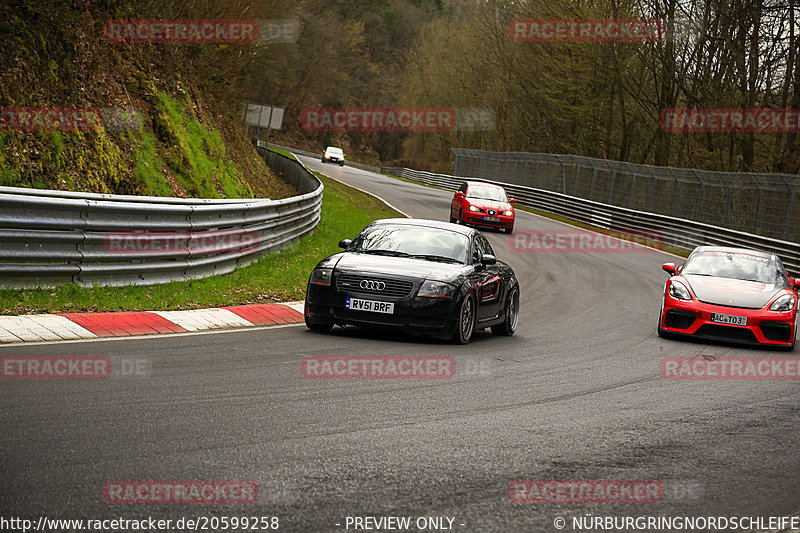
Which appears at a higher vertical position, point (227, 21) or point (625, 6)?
point (625, 6)

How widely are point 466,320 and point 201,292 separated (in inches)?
145

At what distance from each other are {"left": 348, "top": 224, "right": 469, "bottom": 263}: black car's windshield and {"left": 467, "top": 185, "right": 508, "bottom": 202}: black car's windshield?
756 inches

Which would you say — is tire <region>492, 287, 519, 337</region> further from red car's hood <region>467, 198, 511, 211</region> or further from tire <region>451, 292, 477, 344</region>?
red car's hood <region>467, 198, 511, 211</region>

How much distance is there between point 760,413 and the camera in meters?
7.92

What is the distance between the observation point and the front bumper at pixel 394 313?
1038 cm

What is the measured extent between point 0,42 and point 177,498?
39.7ft

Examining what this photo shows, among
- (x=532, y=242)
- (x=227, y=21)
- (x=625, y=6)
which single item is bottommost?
(x=532, y=242)

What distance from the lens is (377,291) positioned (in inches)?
411

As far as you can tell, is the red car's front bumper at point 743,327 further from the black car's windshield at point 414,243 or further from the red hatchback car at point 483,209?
the red hatchback car at point 483,209

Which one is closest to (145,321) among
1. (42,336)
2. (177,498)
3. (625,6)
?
(42,336)

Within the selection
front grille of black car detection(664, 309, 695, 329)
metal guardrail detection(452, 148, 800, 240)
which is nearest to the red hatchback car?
metal guardrail detection(452, 148, 800, 240)

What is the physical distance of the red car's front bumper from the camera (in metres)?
12.8

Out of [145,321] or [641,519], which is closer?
[641,519]

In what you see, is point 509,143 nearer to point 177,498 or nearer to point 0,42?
point 0,42
